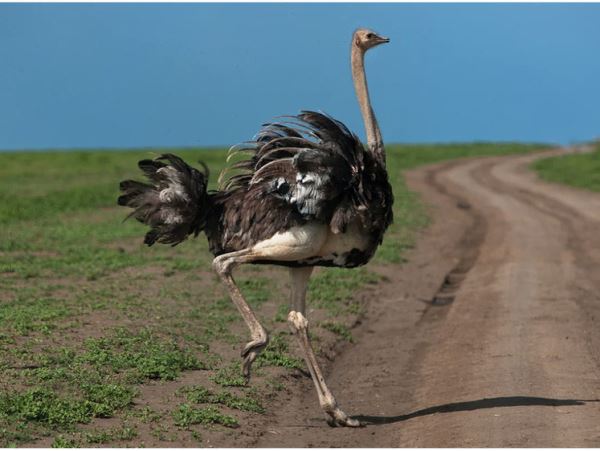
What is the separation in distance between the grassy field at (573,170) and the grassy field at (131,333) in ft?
34.0

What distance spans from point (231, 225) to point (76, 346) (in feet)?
7.45

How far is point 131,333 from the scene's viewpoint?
32.9ft

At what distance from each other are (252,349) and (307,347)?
0.49 m

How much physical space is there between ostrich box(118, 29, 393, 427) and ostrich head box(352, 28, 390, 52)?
515 millimetres

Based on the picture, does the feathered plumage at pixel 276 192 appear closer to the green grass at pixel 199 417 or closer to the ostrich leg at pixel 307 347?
the ostrich leg at pixel 307 347

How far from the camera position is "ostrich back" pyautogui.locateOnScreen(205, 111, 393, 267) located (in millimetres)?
7613

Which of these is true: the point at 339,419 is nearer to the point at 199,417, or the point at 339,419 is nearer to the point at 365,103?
the point at 199,417

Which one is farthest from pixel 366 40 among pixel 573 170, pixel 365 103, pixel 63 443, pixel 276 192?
pixel 573 170

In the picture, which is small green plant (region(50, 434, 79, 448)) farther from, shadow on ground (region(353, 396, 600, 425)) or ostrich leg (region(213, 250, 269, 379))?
shadow on ground (region(353, 396, 600, 425))

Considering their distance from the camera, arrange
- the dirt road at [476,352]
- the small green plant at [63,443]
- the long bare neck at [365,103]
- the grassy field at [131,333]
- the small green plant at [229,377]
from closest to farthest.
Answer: the small green plant at [63,443] < the grassy field at [131,333] < the dirt road at [476,352] < the long bare neck at [365,103] < the small green plant at [229,377]

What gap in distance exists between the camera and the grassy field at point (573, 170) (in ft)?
94.8

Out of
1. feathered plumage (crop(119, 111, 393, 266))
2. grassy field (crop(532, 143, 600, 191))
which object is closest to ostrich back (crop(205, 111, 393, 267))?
feathered plumage (crop(119, 111, 393, 266))

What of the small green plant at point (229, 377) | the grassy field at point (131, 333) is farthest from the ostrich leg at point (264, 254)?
the small green plant at point (229, 377)

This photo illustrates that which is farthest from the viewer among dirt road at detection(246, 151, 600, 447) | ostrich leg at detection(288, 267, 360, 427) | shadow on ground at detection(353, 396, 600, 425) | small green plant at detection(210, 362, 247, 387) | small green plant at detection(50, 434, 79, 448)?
small green plant at detection(210, 362, 247, 387)
